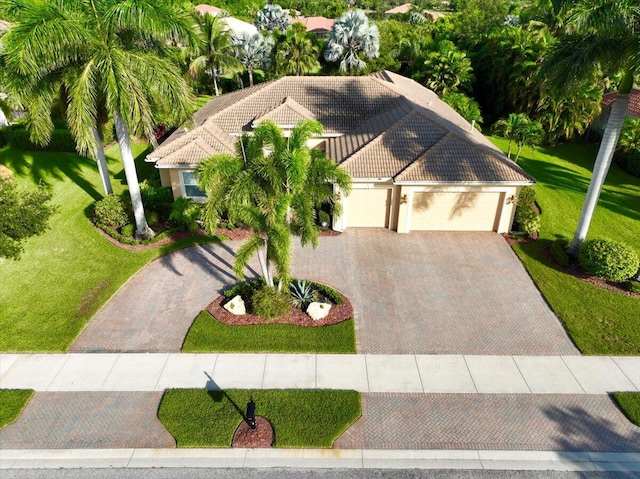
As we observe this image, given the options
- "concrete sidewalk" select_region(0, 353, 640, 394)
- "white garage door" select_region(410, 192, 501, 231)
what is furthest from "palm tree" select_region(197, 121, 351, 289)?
"white garage door" select_region(410, 192, 501, 231)

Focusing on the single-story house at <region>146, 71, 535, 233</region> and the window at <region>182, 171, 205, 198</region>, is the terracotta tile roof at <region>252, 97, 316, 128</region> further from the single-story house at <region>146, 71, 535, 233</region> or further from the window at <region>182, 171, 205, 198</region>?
the window at <region>182, 171, 205, 198</region>

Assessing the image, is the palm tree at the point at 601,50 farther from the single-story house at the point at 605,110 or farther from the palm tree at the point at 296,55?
the palm tree at the point at 296,55

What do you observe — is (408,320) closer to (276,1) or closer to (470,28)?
(470,28)

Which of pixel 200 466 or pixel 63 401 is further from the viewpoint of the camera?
pixel 63 401

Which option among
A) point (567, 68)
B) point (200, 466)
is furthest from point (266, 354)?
point (567, 68)

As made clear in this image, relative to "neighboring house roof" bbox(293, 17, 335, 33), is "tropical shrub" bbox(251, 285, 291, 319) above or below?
below

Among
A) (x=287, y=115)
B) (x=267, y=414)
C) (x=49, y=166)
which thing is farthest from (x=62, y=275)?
(x=287, y=115)

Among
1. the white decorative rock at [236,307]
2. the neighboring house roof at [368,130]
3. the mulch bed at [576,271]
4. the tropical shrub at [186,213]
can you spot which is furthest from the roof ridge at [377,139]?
the white decorative rock at [236,307]
